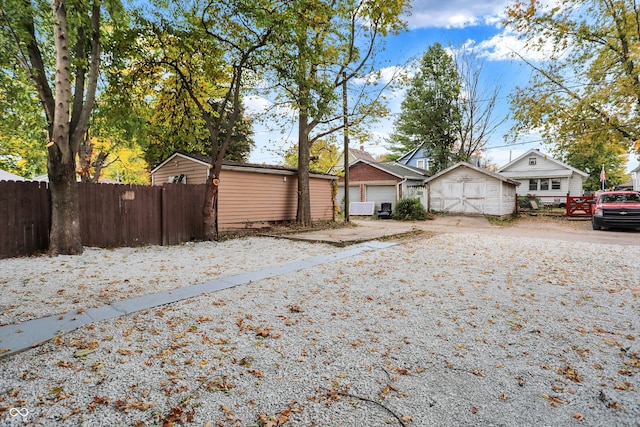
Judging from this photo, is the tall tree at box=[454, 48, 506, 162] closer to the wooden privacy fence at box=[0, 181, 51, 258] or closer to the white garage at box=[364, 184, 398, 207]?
the white garage at box=[364, 184, 398, 207]

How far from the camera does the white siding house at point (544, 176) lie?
2697 centimetres

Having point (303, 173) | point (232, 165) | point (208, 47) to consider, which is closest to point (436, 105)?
point (303, 173)

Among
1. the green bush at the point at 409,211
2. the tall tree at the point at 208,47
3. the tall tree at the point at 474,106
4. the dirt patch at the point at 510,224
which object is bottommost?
the dirt patch at the point at 510,224

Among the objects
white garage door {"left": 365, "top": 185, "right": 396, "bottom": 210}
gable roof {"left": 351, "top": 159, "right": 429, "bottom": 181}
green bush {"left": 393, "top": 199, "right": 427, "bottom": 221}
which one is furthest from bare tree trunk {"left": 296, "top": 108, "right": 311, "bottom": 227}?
white garage door {"left": 365, "top": 185, "right": 396, "bottom": 210}

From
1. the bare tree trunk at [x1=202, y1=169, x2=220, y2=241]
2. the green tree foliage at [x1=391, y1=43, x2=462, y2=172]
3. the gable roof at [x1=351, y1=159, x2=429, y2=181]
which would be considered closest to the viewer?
the bare tree trunk at [x1=202, y1=169, x2=220, y2=241]

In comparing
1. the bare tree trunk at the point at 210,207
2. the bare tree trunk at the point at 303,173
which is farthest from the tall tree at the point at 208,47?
the bare tree trunk at the point at 303,173

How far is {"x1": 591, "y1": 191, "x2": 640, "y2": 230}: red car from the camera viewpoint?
40.9 feet

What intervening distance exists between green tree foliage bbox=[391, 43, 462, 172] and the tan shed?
15.8 meters

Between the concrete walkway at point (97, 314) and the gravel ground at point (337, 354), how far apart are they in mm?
190

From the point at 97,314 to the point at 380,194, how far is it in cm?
2156

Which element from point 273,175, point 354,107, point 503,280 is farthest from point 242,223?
point 503,280

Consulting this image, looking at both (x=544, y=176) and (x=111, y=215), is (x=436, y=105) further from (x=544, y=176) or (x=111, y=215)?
(x=111, y=215)

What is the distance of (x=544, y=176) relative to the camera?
27.5 metres

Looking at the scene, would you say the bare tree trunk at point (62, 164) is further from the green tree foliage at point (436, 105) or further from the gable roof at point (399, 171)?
the green tree foliage at point (436, 105)
